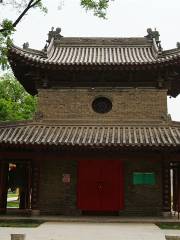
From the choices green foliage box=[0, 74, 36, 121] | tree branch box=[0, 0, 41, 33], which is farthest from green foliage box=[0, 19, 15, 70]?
green foliage box=[0, 74, 36, 121]

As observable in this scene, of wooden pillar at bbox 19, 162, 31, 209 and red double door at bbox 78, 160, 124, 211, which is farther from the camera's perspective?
wooden pillar at bbox 19, 162, 31, 209

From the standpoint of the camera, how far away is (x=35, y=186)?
1572cm

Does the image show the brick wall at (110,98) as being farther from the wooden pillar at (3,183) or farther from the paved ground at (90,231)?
the paved ground at (90,231)

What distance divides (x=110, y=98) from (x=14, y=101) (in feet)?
77.1

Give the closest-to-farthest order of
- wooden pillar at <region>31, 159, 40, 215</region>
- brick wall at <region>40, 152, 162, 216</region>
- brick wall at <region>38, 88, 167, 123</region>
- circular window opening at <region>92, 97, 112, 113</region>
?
wooden pillar at <region>31, 159, 40, 215</region> → brick wall at <region>40, 152, 162, 216</region> → brick wall at <region>38, 88, 167, 123</region> → circular window opening at <region>92, 97, 112, 113</region>

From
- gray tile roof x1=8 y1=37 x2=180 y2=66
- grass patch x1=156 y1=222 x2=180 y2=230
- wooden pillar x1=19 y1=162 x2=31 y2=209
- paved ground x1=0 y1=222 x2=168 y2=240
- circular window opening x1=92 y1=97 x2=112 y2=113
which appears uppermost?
gray tile roof x1=8 y1=37 x2=180 y2=66

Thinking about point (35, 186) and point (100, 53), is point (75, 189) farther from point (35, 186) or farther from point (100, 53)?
point (100, 53)

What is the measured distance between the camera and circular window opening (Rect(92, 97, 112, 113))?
17609mm

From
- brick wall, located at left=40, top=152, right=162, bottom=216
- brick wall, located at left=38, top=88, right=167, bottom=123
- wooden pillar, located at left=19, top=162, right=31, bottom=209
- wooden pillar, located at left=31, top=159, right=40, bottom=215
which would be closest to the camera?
wooden pillar, located at left=31, top=159, right=40, bottom=215

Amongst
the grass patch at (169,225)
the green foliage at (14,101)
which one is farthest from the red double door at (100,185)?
the green foliage at (14,101)

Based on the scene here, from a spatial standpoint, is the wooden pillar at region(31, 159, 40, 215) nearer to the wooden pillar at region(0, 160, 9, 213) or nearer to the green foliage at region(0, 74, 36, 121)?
the wooden pillar at region(0, 160, 9, 213)

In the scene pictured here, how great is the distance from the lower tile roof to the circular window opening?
0.89 meters

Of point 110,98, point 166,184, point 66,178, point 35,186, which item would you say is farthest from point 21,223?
point 110,98

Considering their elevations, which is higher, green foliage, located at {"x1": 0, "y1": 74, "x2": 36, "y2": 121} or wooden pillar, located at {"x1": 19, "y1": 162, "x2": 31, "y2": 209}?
green foliage, located at {"x1": 0, "y1": 74, "x2": 36, "y2": 121}
